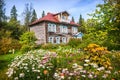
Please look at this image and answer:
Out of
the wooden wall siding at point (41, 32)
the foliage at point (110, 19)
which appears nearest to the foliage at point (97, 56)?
the foliage at point (110, 19)

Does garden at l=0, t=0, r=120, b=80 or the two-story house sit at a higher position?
the two-story house

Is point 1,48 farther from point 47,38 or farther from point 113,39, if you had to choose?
point 47,38

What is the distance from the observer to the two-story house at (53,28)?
38.4m

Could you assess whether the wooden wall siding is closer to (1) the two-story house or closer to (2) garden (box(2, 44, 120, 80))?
A: (1) the two-story house

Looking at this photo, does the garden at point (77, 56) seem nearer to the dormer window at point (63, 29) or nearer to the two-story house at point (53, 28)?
the two-story house at point (53, 28)

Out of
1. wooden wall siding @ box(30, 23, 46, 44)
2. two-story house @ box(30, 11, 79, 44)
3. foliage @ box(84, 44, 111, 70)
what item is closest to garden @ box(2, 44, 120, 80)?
foliage @ box(84, 44, 111, 70)

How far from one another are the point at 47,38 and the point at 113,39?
2011cm

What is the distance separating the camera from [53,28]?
39.9 meters

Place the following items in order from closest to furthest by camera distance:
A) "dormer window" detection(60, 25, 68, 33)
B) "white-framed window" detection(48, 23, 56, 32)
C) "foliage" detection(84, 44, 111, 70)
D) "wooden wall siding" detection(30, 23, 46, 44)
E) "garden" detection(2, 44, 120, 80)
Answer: "garden" detection(2, 44, 120, 80)
"foliage" detection(84, 44, 111, 70)
"wooden wall siding" detection(30, 23, 46, 44)
"white-framed window" detection(48, 23, 56, 32)
"dormer window" detection(60, 25, 68, 33)

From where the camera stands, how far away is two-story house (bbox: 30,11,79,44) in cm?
3844

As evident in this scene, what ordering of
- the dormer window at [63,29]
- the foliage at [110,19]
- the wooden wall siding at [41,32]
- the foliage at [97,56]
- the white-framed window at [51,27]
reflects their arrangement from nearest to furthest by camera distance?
1. the foliage at [97,56]
2. the foliage at [110,19]
3. the wooden wall siding at [41,32]
4. the white-framed window at [51,27]
5. the dormer window at [63,29]

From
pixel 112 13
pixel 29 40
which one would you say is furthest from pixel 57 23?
pixel 112 13

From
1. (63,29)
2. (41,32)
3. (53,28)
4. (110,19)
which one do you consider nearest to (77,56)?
(110,19)

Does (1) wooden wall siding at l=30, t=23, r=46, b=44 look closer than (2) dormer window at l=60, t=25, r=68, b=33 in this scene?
Yes
